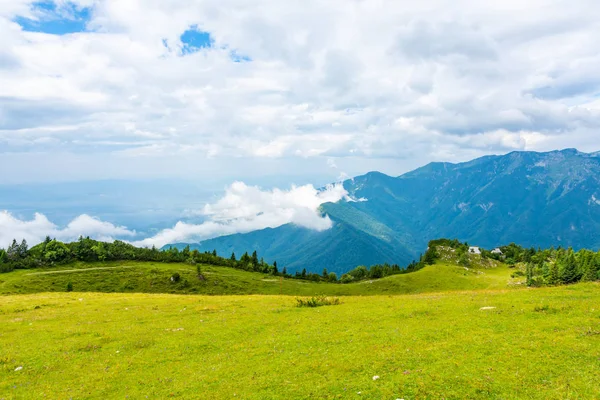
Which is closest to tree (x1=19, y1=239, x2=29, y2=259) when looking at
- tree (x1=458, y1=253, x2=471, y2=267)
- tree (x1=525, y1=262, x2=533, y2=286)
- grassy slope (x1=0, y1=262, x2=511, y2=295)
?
grassy slope (x1=0, y1=262, x2=511, y2=295)

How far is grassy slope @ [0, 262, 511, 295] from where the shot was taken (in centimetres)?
11961

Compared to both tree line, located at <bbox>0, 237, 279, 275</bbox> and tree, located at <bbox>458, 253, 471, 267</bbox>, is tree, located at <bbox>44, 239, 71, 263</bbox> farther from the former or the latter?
tree, located at <bbox>458, 253, 471, 267</bbox>

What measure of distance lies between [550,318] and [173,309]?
41.4 metres

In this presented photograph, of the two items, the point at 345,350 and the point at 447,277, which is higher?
the point at 345,350

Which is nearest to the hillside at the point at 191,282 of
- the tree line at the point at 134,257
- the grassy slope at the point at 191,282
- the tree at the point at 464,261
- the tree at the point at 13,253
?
the grassy slope at the point at 191,282

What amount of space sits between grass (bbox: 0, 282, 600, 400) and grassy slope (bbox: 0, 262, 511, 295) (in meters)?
93.6

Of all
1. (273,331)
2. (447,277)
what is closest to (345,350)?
(273,331)

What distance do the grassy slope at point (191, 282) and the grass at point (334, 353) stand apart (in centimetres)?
9364

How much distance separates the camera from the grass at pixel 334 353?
1633cm

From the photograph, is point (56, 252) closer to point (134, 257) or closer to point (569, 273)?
point (134, 257)

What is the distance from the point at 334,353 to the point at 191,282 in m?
120

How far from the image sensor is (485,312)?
2781cm

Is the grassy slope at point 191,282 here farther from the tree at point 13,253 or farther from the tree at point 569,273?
the tree at point 569,273

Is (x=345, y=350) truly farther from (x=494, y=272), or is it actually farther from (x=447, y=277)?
(x=494, y=272)
